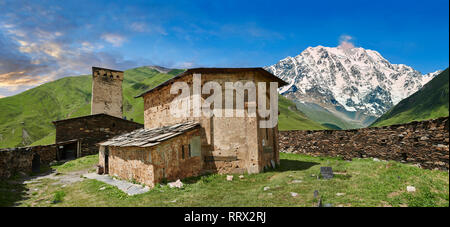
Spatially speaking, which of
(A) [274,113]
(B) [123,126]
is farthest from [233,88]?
(B) [123,126]

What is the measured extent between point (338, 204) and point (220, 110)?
7.00 metres

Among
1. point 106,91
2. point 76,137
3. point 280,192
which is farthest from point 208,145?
point 106,91

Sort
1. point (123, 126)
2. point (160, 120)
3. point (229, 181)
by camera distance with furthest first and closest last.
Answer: point (123, 126)
point (160, 120)
point (229, 181)

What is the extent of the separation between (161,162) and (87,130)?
57.4 ft

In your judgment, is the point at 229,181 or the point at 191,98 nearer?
the point at 229,181

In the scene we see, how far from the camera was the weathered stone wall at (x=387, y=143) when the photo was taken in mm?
9116

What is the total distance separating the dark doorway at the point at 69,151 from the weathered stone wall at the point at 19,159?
2.54m

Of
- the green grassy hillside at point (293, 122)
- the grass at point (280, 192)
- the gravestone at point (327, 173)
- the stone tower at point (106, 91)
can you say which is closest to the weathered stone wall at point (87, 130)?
the stone tower at point (106, 91)

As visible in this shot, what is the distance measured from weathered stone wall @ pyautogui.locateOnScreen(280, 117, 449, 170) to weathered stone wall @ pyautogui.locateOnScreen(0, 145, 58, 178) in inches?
792

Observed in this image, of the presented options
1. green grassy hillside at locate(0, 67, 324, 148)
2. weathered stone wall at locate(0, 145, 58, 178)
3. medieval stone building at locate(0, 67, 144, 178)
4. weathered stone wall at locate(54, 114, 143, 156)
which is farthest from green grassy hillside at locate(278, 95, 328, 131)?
weathered stone wall at locate(0, 145, 58, 178)

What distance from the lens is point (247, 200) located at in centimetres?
692

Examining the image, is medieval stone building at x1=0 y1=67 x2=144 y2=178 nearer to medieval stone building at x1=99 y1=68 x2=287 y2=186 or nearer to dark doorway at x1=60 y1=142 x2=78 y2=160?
dark doorway at x1=60 y1=142 x2=78 y2=160

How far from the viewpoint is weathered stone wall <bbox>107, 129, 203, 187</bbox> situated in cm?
936

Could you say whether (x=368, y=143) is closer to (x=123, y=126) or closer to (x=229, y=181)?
(x=229, y=181)
